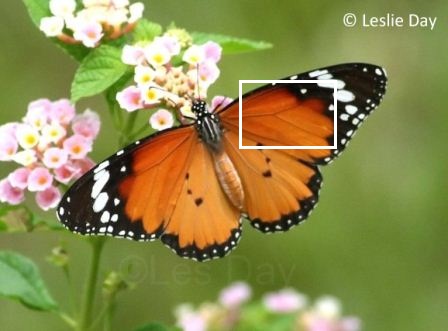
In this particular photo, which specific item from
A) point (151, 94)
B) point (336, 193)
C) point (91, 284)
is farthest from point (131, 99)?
point (336, 193)

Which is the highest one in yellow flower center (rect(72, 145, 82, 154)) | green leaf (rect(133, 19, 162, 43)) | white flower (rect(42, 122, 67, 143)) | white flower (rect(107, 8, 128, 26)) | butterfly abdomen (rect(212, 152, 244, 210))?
white flower (rect(107, 8, 128, 26))

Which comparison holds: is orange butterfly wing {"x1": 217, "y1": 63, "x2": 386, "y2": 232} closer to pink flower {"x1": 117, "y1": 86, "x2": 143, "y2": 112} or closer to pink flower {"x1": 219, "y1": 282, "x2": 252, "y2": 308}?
pink flower {"x1": 117, "y1": 86, "x2": 143, "y2": 112}

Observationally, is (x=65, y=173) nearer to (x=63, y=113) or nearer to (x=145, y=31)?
(x=63, y=113)

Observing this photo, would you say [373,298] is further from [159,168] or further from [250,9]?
[159,168]

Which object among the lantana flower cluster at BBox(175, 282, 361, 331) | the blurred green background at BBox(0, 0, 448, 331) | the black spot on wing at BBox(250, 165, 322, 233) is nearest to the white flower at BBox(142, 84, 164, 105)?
the black spot on wing at BBox(250, 165, 322, 233)

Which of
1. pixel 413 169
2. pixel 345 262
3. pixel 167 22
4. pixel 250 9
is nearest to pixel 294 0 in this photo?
pixel 250 9

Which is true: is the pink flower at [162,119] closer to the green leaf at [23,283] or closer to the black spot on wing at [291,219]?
the black spot on wing at [291,219]

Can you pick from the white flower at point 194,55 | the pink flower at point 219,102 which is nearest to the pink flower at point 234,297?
the pink flower at point 219,102
